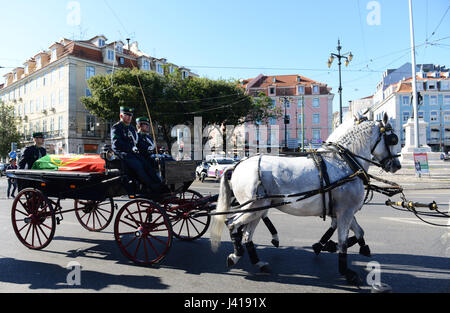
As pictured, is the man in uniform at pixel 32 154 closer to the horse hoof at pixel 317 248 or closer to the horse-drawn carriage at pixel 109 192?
the horse-drawn carriage at pixel 109 192

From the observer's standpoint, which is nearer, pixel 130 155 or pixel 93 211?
pixel 130 155

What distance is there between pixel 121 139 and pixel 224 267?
270cm

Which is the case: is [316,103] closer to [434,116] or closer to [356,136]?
[434,116]

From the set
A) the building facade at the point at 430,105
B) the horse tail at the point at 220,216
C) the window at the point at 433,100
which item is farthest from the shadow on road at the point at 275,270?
the window at the point at 433,100

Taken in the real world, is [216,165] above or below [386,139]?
below

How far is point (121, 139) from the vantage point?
17.0ft

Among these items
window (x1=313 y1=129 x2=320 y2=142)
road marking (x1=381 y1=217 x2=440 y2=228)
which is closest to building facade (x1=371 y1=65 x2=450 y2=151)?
window (x1=313 y1=129 x2=320 y2=142)

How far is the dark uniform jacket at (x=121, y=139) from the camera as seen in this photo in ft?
16.7

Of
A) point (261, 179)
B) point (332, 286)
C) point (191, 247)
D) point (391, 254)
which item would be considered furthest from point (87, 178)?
point (391, 254)

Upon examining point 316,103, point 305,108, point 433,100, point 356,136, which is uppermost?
point 433,100

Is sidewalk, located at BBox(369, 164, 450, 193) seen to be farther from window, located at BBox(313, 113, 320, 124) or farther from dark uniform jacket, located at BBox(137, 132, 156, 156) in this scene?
window, located at BBox(313, 113, 320, 124)

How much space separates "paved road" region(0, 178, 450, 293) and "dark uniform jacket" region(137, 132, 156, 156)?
1.82 metres

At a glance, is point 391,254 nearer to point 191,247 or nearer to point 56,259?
point 191,247

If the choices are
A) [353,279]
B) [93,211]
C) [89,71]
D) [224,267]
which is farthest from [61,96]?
[353,279]
